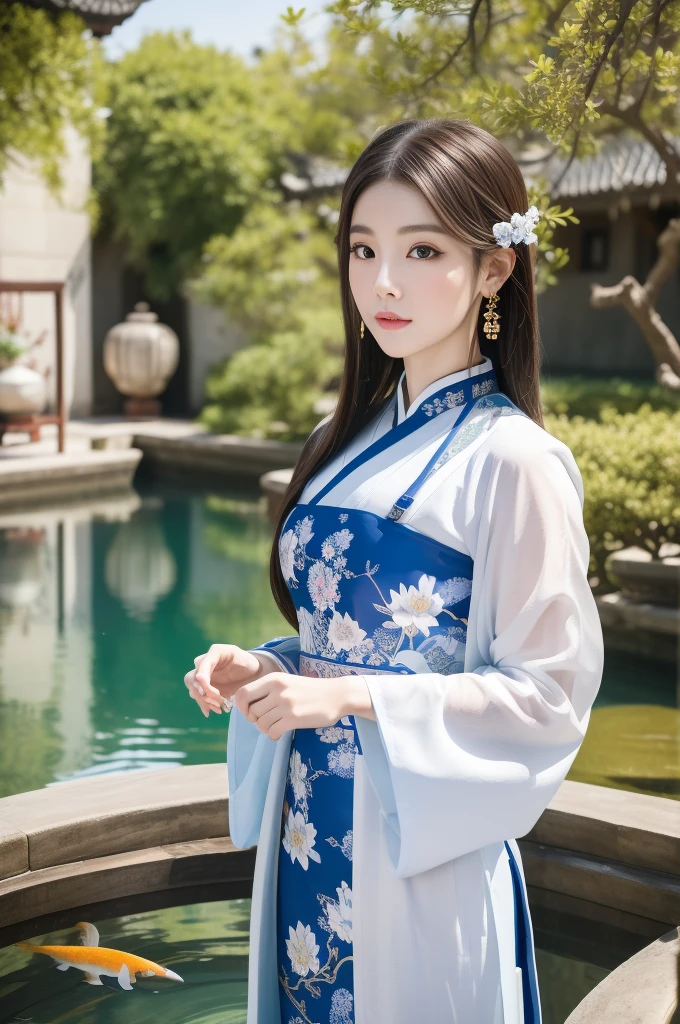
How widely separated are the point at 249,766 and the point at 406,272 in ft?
2.47

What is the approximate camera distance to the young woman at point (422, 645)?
1.39 metres

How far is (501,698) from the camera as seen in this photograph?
1370 mm

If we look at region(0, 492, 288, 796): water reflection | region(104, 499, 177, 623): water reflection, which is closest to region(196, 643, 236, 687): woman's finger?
region(0, 492, 288, 796): water reflection

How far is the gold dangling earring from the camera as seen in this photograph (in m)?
1.63

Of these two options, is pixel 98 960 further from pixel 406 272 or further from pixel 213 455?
pixel 213 455

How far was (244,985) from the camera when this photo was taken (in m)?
2.62

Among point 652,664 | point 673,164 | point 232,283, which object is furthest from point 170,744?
point 232,283

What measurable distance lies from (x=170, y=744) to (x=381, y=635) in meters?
3.22

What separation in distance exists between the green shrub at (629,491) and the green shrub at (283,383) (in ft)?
19.7

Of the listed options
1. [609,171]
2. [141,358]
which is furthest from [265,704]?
[609,171]

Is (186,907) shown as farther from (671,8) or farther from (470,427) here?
(671,8)

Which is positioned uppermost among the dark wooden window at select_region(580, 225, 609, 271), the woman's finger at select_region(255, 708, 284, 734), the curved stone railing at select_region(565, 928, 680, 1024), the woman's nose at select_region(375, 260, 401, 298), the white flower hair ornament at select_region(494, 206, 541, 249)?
the dark wooden window at select_region(580, 225, 609, 271)

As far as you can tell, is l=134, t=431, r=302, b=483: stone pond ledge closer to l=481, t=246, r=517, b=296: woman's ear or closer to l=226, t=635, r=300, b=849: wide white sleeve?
l=226, t=635, r=300, b=849: wide white sleeve

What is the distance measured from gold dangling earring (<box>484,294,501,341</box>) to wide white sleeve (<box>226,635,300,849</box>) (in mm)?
515
